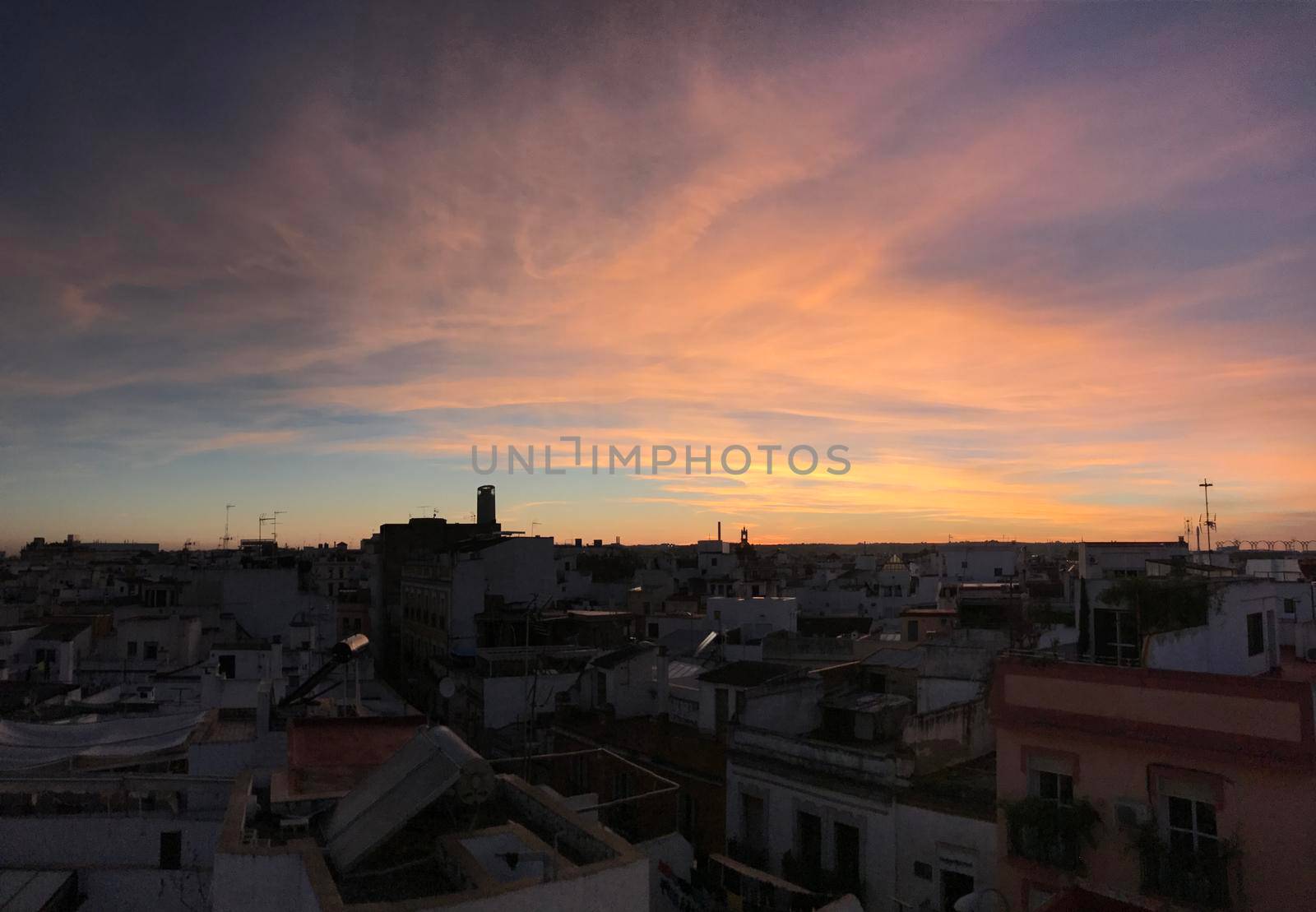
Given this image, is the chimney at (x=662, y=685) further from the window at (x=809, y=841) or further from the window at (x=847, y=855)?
the window at (x=847, y=855)

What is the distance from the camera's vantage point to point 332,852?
9953 millimetres

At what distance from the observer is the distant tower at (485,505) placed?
6606cm

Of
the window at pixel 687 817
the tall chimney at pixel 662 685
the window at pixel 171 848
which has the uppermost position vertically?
the tall chimney at pixel 662 685

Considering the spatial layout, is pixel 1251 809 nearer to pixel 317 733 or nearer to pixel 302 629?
pixel 317 733

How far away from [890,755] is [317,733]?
37.4 feet

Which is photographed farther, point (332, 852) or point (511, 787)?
point (511, 787)

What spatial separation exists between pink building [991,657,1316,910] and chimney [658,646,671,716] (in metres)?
17.4

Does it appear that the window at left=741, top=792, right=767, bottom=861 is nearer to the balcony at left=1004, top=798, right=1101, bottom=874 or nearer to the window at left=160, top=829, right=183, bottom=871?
the balcony at left=1004, top=798, right=1101, bottom=874

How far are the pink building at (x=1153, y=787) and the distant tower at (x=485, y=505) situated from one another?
53827 millimetres

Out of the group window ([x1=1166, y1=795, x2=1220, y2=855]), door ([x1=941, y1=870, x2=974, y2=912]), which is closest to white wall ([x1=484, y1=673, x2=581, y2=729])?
door ([x1=941, y1=870, x2=974, y2=912])

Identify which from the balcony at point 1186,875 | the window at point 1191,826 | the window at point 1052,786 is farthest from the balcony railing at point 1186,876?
the window at point 1052,786

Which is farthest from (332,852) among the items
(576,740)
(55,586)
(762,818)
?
(55,586)

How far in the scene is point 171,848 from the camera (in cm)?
1812

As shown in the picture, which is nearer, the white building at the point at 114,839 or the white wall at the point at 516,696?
the white building at the point at 114,839
